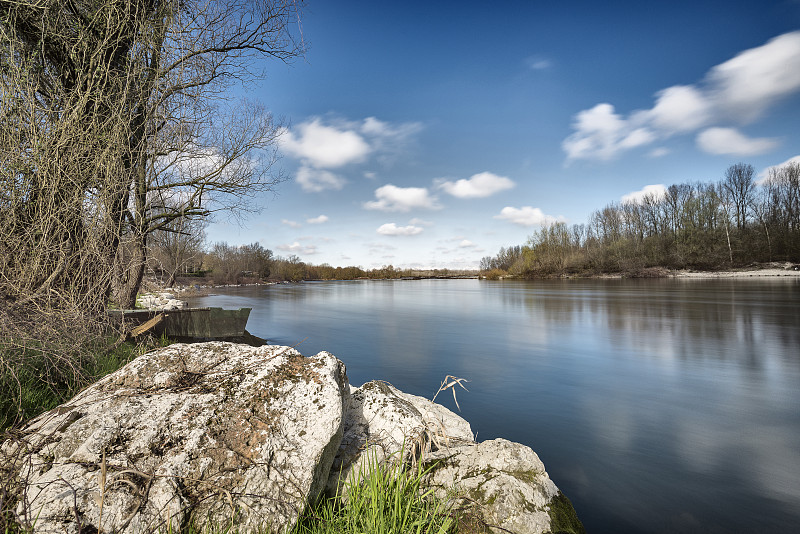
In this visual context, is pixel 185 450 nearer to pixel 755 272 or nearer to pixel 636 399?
pixel 636 399

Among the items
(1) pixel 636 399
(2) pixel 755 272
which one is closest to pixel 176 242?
(1) pixel 636 399

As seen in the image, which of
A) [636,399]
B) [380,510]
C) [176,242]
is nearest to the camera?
[380,510]

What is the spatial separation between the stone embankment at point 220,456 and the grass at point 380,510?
0.30 feet

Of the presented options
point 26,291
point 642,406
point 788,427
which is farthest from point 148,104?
point 788,427

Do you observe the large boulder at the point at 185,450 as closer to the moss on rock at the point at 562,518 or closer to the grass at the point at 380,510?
the grass at the point at 380,510

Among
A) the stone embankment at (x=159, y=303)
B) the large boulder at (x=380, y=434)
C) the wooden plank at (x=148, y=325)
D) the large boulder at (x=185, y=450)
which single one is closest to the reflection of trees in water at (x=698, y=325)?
the large boulder at (x=380, y=434)

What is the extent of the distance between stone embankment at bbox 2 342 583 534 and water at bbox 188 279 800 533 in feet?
5.84

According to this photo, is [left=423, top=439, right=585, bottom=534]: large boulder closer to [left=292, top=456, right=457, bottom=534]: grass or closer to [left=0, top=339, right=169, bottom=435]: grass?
[left=292, top=456, right=457, bottom=534]: grass

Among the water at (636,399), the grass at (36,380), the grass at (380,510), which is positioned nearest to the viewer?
the grass at (380,510)

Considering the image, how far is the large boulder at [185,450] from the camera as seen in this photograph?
1570 mm

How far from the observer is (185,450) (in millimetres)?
1827

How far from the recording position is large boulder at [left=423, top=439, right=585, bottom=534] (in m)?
1.90

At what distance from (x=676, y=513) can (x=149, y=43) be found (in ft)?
29.1

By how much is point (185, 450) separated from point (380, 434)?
131 cm
